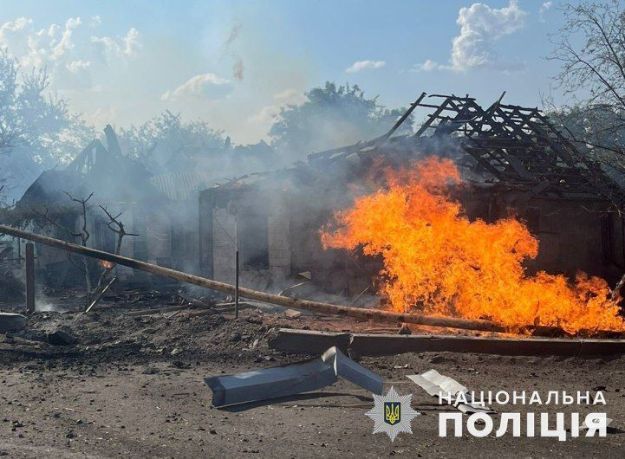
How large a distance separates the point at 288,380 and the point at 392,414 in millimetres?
1370

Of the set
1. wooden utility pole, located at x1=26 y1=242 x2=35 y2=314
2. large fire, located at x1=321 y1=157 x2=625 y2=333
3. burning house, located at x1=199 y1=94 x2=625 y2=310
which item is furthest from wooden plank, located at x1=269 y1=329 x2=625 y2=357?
wooden utility pole, located at x1=26 y1=242 x2=35 y2=314

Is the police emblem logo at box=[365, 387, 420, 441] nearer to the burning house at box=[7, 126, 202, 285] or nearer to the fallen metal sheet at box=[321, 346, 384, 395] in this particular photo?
the fallen metal sheet at box=[321, 346, 384, 395]

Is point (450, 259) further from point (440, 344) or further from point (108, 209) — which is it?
point (108, 209)

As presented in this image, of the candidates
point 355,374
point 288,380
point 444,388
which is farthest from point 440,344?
point 288,380

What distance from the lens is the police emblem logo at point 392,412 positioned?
17.4 ft

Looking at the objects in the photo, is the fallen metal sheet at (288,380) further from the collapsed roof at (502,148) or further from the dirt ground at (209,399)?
the collapsed roof at (502,148)

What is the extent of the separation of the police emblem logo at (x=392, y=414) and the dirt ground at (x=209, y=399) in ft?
0.32

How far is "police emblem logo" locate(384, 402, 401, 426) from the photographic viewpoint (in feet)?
17.4

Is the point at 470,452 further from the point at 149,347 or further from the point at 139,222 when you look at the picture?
the point at 139,222

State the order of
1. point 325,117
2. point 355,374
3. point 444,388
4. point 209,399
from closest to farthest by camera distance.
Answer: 1. point 209,399
2. point 444,388
3. point 355,374
4. point 325,117

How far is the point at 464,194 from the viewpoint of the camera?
13.6 meters

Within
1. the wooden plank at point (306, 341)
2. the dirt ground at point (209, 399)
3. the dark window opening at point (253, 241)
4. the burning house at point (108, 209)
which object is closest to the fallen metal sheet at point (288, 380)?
the dirt ground at point (209, 399)

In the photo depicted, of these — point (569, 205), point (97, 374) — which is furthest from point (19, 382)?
point (569, 205)

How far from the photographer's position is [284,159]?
1594 inches
